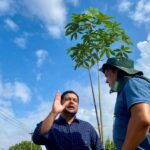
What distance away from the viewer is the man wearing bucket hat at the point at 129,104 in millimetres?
3391

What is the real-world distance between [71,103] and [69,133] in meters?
0.46

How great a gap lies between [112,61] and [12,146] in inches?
2949

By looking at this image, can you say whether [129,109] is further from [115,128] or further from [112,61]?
[112,61]

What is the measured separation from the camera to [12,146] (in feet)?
252

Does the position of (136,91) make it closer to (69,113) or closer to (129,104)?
(129,104)

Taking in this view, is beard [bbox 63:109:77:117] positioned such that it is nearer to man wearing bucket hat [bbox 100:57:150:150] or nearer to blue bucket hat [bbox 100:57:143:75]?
man wearing bucket hat [bbox 100:57:150:150]

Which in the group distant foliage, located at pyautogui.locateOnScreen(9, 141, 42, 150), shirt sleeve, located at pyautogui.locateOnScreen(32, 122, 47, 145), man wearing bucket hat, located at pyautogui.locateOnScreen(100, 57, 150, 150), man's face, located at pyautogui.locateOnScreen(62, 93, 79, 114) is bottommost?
man wearing bucket hat, located at pyautogui.locateOnScreen(100, 57, 150, 150)

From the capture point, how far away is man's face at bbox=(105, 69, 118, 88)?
158 inches

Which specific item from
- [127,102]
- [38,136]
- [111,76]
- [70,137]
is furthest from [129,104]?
[70,137]

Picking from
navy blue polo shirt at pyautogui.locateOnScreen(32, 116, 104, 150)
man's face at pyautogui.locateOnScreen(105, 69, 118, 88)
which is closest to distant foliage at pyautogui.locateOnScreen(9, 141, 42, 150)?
navy blue polo shirt at pyautogui.locateOnScreen(32, 116, 104, 150)

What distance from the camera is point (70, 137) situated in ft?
18.9

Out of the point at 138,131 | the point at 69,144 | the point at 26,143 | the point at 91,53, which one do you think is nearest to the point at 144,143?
the point at 138,131

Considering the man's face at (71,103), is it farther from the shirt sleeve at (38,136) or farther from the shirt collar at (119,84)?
the shirt collar at (119,84)

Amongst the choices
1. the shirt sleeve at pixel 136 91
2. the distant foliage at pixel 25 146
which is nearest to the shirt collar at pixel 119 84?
the shirt sleeve at pixel 136 91
